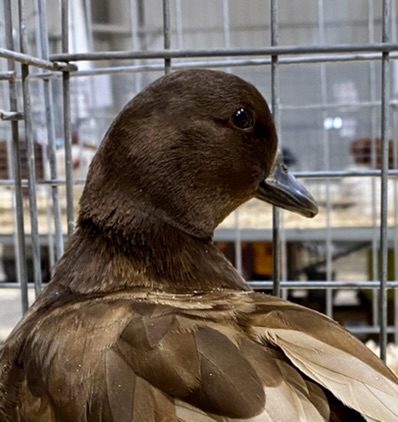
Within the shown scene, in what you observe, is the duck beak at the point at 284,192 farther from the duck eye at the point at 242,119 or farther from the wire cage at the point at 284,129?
the wire cage at the point at 284,129

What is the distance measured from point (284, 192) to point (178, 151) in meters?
0.12

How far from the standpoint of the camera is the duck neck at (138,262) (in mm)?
570

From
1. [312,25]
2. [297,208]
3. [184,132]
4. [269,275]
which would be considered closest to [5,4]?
[184,132]

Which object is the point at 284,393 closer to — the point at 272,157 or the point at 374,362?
the point at 374,362

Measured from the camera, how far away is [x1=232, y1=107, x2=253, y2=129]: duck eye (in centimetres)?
61

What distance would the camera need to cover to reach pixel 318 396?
0.40m

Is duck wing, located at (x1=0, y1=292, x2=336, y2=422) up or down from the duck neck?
down

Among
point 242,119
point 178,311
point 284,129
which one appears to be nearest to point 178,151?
point 242,119

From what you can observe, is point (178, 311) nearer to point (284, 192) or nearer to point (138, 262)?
point (138, 262)

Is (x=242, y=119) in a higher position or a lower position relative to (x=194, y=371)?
higher

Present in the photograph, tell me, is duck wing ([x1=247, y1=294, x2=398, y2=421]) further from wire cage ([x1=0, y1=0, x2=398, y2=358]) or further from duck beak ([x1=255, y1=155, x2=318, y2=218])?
wire cage ([x1=0, y1=0, x2=398, y2=358])

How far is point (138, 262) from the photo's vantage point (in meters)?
0.58

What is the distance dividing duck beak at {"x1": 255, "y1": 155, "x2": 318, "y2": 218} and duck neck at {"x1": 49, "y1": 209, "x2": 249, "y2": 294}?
0.31 feet

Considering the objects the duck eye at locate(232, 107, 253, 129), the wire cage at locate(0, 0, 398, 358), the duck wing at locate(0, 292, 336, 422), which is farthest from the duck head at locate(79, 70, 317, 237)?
the wire cage at locate(0, 0, 398, 358)
